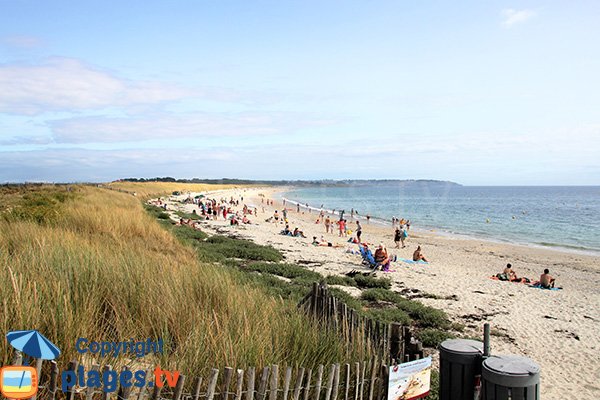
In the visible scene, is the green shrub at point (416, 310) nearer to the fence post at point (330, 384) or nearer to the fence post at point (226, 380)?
the fence post at point (330, 384)

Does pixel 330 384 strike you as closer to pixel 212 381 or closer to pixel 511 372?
pixel 212 381

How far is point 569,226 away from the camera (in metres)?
43.2

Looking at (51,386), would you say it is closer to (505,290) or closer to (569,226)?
(505,290)

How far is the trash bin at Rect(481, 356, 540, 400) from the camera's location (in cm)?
324

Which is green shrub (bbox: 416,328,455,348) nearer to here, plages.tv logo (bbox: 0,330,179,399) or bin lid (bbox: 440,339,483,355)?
bin lid (bbox: 440,339,483,355)

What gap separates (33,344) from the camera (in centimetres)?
287

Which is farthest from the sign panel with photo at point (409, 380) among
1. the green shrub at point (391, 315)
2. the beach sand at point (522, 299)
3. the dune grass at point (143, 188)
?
the dune grass at point (143, 188)

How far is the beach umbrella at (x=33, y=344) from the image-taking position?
9.05 ft

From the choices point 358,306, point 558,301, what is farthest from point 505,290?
point 358,306

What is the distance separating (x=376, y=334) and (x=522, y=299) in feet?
32.7

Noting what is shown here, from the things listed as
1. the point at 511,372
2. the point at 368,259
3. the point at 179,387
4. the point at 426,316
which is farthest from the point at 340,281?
the point at 179,387

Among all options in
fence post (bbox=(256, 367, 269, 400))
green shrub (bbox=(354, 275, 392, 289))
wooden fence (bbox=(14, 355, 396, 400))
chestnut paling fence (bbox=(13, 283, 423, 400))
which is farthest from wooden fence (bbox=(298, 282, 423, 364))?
green shrub (bbox=(354, 275, 392, 289))

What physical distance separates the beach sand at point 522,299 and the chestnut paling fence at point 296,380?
370 cm

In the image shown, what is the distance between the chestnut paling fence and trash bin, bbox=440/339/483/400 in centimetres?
29
